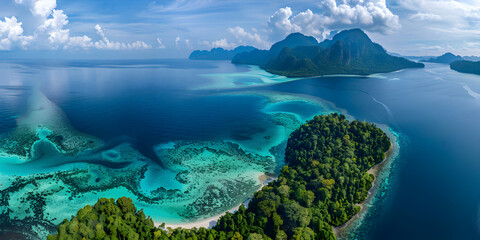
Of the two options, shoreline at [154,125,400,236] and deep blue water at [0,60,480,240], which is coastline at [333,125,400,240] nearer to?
shoreline at [154,125,400,236]

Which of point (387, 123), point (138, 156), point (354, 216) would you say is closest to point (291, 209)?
point (354, 216)

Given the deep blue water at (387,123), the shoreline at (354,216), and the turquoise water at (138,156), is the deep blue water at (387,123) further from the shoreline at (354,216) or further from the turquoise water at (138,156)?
the shoreline at (354,216)

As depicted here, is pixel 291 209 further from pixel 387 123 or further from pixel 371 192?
pixel 387 123

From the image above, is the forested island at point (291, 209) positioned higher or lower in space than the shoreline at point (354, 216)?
higher

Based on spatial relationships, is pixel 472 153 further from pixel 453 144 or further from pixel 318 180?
pixel 318 180

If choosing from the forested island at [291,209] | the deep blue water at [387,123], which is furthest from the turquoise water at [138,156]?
the forested island at [291,209]

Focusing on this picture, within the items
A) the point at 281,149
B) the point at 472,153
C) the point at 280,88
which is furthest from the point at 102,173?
the point at 280,88
